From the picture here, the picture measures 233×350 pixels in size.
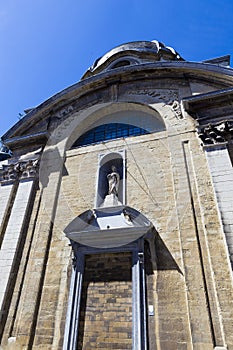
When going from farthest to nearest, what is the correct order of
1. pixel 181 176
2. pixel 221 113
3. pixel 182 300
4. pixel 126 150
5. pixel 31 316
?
1. pixel 126 150
2. pixel 221 113
3. pixel 181 176
4. pixel 31 316
5. pixel 182 300

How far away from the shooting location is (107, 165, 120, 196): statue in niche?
6.85 meters

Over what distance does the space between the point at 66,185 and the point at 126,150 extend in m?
2.11

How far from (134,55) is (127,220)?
10.2 meters

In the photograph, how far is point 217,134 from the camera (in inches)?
252

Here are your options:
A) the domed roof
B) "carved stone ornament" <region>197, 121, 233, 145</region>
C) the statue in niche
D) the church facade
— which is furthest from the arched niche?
the domed roof

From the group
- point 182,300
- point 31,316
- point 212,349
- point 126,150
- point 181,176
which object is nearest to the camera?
point 212,349

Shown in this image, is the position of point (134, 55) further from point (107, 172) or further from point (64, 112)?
point (107, 172)

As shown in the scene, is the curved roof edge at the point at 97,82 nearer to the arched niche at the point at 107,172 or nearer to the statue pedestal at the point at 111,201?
the arched niche at the point at 107,172

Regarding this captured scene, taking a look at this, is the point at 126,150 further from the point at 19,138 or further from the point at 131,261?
the point at 19,138

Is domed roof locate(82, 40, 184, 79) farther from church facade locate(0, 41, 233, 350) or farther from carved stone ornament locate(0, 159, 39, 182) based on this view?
carved stone ornament locate(0, 159, 39, 182)

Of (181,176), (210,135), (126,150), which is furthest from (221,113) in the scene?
(126,150)

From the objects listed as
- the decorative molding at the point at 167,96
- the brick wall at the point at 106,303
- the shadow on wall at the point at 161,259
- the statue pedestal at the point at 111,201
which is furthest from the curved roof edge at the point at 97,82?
the brick wall at the point at 106,303

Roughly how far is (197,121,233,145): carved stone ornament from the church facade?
3 centimetres

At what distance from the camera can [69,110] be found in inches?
374
